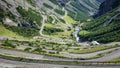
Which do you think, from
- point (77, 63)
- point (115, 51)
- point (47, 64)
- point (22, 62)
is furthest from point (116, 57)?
point (22, 62)

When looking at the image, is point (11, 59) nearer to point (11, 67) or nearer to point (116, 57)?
point (11, 67)

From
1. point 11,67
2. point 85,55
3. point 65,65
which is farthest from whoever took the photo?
point 85,55

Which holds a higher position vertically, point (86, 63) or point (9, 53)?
point (9, 53)

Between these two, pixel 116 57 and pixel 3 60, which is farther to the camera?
pixel 116 57

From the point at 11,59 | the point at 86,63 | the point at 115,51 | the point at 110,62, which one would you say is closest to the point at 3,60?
the point at 11,59

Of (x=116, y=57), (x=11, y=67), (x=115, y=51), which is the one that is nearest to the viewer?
(x=11, y=67)

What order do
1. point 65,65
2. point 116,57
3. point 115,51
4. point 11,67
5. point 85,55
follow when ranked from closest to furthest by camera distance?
1. point 11,67
2. point 65,65
3. point 116,57
4. point 115,51
5. point 85,55

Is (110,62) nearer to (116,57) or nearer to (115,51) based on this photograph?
(116,57)

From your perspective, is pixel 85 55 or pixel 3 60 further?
pixel 85 55

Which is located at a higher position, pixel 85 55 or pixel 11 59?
pixel 85 55
